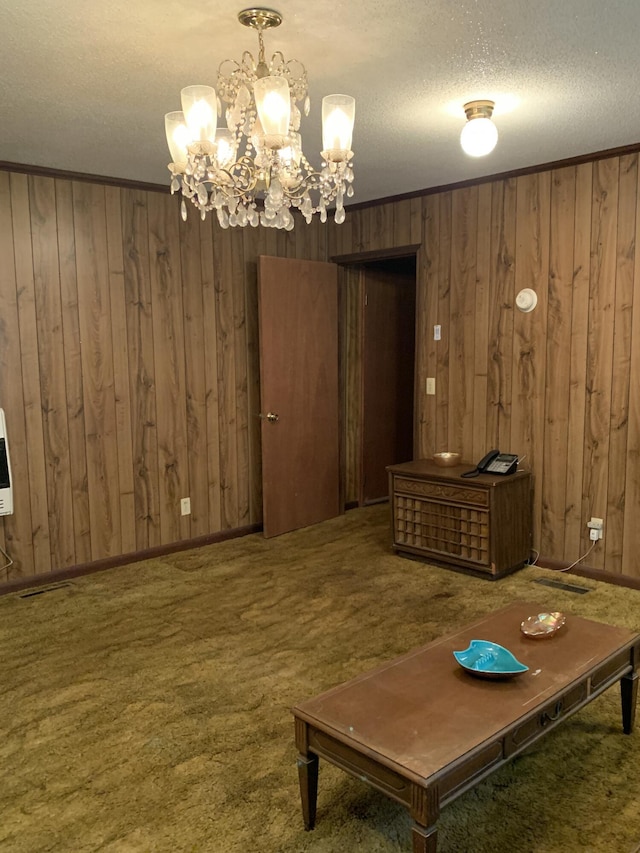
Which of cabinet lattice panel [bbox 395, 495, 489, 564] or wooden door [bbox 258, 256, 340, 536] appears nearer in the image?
cabinet lattice panel [bbox 395, 495, 489, 564]

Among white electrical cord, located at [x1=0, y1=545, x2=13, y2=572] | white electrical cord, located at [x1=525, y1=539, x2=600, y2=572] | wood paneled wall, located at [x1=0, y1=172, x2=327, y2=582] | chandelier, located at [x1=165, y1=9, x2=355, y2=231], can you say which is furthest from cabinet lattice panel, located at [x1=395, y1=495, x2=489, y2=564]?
white electrical cord, located at [x1=0, y1=545, x2=13, y2=572]

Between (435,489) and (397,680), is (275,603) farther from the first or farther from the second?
(397,680)

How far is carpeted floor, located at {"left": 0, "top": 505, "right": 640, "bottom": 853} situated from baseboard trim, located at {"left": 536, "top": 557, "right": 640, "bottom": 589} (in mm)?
80

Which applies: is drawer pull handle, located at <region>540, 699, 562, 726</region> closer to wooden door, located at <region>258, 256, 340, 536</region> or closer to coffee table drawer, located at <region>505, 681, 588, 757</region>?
coffee table drawer, located at <region>505, 681, 588, 757</region>

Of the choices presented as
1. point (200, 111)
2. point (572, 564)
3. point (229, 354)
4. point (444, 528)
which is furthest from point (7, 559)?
point (572, 564)

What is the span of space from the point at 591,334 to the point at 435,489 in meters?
1.32

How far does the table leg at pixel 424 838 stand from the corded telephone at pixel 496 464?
8.79 ft

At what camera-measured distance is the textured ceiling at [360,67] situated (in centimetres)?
214

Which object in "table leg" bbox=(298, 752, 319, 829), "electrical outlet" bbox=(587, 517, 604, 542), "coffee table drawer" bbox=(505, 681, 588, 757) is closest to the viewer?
"coffee table drawer" bbox=(505, 681, 588, 757)

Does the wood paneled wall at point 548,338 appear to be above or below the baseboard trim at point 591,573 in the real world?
above

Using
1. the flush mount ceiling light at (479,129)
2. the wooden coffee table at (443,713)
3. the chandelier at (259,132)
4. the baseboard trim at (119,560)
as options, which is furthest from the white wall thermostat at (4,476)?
the flush mount ceiling light at (479,129)

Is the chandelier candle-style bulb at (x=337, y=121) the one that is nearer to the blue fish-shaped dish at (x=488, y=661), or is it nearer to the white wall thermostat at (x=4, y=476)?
the blue fish-shaped dish at (x=488, y=661)

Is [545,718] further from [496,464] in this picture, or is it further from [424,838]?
[496,464]

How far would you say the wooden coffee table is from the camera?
1.62 meters
